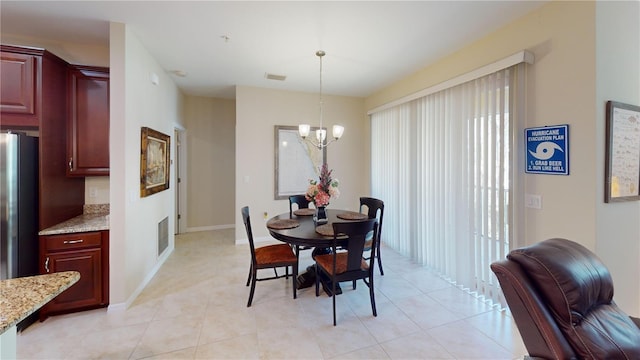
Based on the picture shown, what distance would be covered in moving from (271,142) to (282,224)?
7.38ft

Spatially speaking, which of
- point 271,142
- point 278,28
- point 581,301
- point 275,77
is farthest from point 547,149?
point 271,142

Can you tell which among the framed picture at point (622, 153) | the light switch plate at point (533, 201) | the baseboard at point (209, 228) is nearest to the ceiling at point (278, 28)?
the framed picture at point (622, 153)

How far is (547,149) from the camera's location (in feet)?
7.14

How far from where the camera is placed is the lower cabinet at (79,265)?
234cm

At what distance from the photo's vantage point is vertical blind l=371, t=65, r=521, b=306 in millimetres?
2531

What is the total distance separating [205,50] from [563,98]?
3602 mm

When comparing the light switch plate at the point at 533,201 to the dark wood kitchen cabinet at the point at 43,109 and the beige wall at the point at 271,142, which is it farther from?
the dark wood kitchen cabinet at the point at 43,109

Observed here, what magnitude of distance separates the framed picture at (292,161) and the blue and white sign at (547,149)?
3256 millimetres

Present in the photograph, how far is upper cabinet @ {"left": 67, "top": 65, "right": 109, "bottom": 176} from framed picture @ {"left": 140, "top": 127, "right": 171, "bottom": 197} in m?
0.33

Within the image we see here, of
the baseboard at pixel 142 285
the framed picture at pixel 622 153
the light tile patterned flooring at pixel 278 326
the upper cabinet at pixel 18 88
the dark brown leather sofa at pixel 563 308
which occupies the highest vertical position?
the upper cabinet at pixel 18 88

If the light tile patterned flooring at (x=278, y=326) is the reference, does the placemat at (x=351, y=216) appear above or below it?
above

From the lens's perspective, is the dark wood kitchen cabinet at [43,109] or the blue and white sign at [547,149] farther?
the dark wood kitchen cabinet at [43,109]

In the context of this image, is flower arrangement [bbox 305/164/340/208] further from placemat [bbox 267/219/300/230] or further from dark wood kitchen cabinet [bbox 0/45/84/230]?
dark wood kitchen cabinet [bbox 0/45/84/230]

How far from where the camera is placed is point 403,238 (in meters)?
4.18
